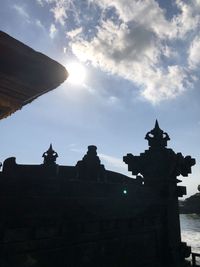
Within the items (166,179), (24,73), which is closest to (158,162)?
(166,179)

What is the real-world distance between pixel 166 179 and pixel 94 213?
3.39 m

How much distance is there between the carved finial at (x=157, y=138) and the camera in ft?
33.3

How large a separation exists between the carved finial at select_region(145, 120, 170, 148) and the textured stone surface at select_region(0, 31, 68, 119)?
20.4 feet

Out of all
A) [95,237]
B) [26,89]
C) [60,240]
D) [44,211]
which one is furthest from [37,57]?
[95,237]

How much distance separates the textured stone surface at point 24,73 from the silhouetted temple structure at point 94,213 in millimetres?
1814

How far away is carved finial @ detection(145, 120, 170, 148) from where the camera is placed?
10.1 m

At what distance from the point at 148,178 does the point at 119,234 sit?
2.60 meters

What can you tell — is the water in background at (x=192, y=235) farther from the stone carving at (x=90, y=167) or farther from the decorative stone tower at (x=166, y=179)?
the stone carving at (x=90, y=167)

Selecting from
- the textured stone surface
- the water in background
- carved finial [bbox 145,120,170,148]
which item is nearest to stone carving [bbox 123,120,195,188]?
carved finial [bbox 145,120,170,148]

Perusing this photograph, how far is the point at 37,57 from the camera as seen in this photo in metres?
3.61

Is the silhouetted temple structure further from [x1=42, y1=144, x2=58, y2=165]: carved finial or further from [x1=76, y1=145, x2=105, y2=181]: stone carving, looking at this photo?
[x1=42, y1=144, x2=58, y2=165]: carved finial

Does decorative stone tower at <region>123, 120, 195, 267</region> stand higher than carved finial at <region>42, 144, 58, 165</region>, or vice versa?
carved finial at <region>42, 144, 58, 165</region>

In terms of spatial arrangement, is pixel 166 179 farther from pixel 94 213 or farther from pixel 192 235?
pixel 192 235

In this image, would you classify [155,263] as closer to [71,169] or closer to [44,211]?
[71,169]
